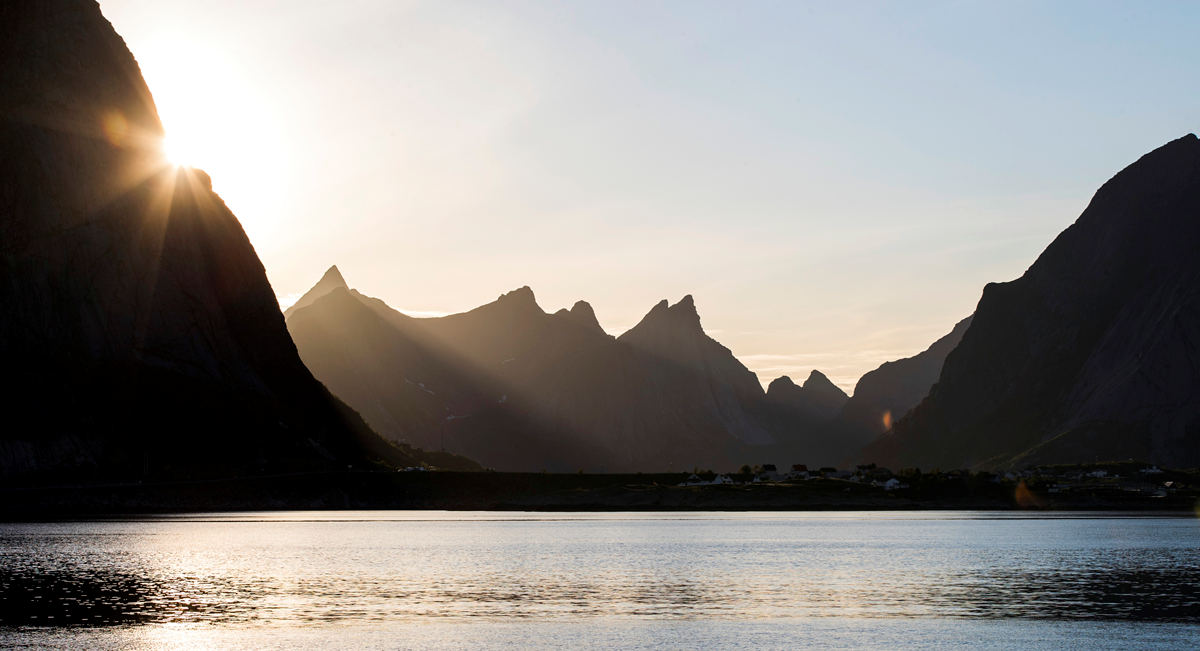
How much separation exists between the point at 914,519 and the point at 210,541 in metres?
121

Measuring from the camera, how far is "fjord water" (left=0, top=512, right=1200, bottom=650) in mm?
46188

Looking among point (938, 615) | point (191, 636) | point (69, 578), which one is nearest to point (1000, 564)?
point (938, 615)

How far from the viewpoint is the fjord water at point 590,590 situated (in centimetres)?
4619

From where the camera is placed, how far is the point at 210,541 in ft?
360

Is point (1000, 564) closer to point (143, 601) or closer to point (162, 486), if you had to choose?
point (143, 601)

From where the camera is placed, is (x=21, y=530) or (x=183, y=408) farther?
(x=183, y=408)

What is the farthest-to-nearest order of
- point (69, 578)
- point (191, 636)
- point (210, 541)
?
point (210, 541) → point (69, 578) → point (191, 636)

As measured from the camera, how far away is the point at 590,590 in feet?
216

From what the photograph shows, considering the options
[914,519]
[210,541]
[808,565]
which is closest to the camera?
[808,565]

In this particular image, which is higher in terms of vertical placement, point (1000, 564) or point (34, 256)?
point (34, 256)

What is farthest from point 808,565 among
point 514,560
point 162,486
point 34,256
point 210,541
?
point 34,256

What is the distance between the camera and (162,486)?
18350 cm

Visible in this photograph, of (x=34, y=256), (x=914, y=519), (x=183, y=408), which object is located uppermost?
(x=34, y=256)

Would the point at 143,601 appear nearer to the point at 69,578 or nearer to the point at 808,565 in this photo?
the point at 69,578
